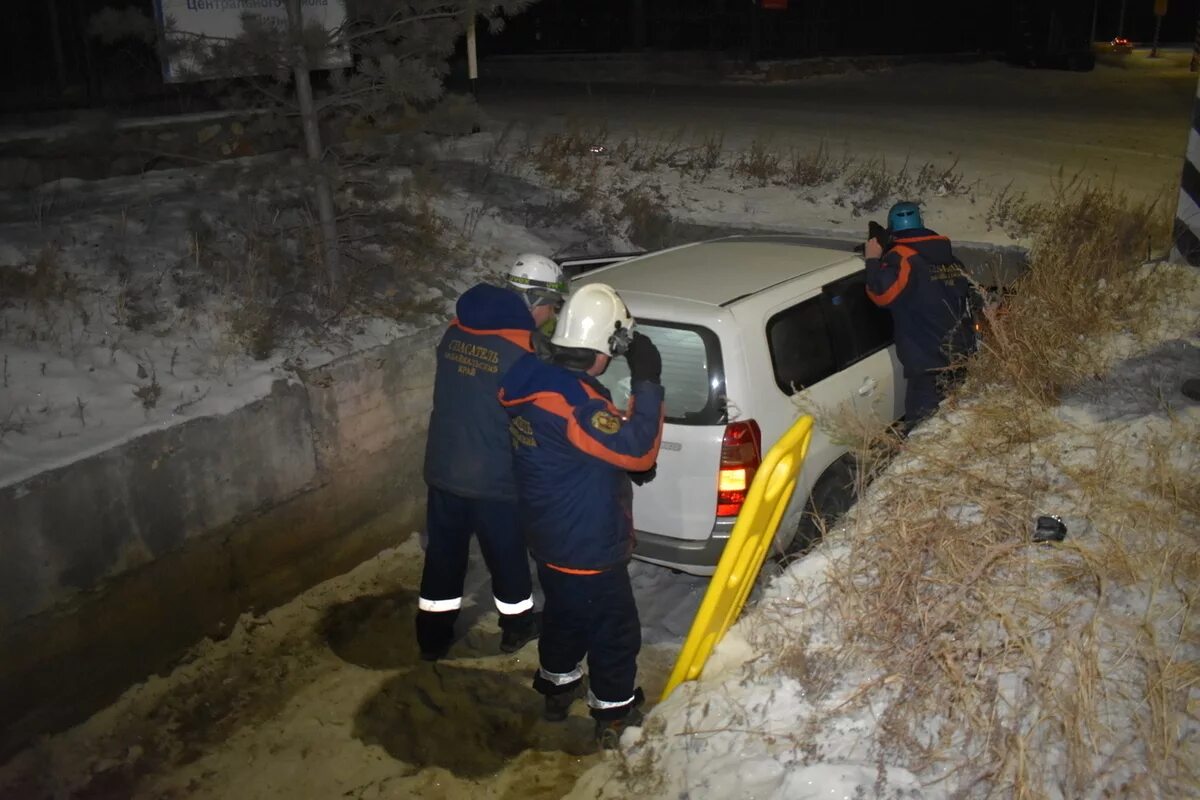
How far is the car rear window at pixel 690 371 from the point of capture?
15.3ft

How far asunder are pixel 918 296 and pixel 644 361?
2.26 metres

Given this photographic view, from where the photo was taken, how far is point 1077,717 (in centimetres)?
308

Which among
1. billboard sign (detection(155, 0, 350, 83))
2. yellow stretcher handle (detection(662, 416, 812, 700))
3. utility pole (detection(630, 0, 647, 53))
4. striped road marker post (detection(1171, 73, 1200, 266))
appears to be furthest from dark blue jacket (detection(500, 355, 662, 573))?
utility pole (detection(630, 0, 647, 53))

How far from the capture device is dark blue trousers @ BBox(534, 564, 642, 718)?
4.19 meters

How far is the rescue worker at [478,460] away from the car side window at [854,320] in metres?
1.46

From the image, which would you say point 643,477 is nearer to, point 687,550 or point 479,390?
point 687,550

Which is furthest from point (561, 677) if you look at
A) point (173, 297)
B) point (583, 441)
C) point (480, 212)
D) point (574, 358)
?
point (480, 212)

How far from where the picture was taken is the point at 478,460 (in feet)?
15.4

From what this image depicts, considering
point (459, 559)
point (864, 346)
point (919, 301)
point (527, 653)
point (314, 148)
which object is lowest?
point (527, 653)

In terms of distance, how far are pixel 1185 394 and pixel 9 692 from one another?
19.6 ft

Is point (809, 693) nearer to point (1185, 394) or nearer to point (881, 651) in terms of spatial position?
point (881, 651)

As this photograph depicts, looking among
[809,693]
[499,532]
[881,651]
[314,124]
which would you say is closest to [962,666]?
[881,651]

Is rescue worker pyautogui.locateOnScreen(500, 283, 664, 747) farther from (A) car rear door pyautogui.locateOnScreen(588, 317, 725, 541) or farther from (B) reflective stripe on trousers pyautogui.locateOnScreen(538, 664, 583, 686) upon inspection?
(A) car rear door pyautogui.locateOnScreen(588, 317, 725, 541)

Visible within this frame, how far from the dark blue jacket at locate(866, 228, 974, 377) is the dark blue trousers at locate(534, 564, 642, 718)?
7.86 feet
